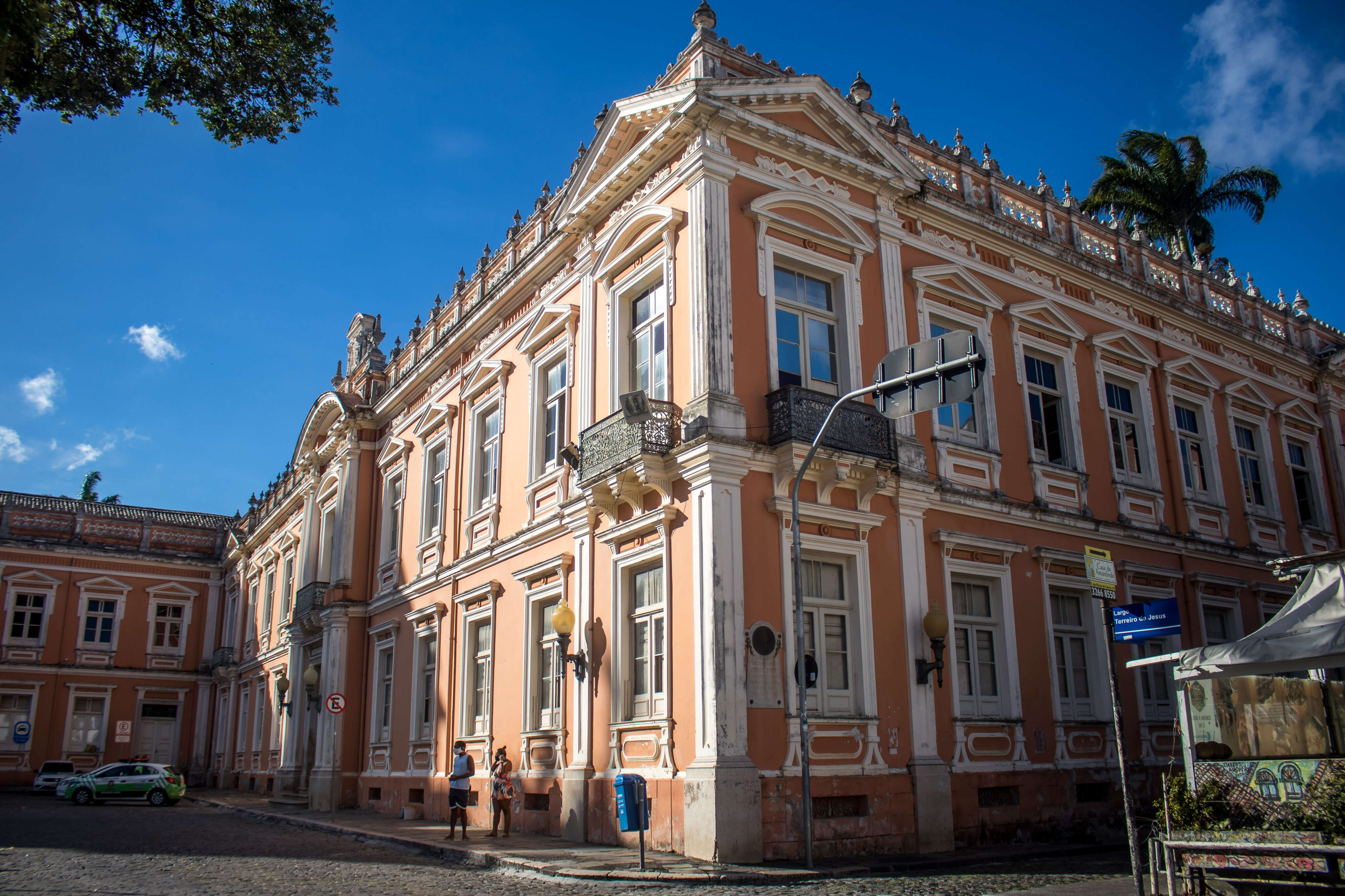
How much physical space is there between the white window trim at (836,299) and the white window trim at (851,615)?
2088 mm

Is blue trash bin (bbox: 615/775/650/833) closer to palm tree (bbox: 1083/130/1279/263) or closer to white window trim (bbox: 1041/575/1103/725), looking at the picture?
white window trim (bbox: 1041/575/1103/725)

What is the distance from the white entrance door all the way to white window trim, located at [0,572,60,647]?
3.93 meters

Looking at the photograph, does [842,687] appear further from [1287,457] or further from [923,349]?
[1287,457]

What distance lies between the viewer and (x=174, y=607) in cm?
3941

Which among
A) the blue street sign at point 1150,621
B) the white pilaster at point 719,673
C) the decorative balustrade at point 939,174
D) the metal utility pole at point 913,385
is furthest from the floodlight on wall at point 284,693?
the blue street sign at point 1150,621

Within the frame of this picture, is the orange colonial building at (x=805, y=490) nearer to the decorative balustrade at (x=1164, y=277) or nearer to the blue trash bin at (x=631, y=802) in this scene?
the decorative balustrade at (x=1164, y=277)

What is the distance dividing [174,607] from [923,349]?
3791 cm

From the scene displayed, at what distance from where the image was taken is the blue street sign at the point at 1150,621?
891 cm

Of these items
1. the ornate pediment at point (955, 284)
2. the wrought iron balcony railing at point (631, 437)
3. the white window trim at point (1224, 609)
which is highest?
the ornate pediment at point (955, 284)

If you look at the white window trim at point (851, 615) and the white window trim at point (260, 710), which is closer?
the white window trim at point (851, 615)

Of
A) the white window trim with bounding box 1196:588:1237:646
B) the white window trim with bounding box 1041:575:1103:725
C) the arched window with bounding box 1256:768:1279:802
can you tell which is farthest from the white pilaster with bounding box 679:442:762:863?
the white window trim with bounding box 1196:588:1237:646

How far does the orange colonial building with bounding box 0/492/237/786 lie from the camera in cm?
3519

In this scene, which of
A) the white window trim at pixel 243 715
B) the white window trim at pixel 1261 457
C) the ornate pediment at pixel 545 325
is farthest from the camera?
the white window trim at pixel 243 715

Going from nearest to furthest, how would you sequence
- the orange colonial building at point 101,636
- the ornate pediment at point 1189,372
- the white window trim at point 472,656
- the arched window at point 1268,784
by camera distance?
the arched window at point 1268,784 → the white window trim at point 472,656 → the ornate pediment at point 1189,372 → the orange colonial building at point 101,636
